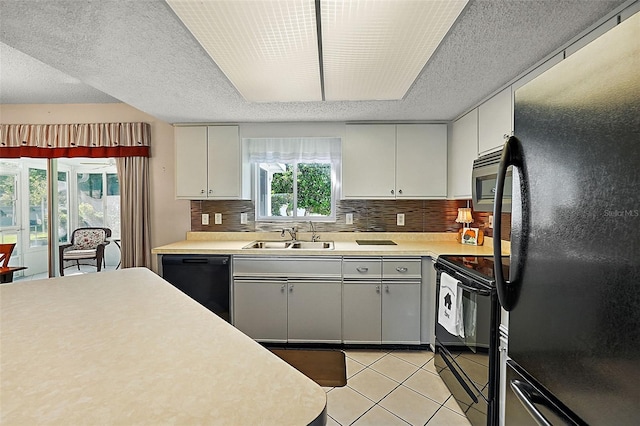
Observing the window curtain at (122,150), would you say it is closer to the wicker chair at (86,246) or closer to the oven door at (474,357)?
the wicker chair at (86,246)

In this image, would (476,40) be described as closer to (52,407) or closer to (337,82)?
(337,82)

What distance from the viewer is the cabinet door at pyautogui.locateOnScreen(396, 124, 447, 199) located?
3.11 metres

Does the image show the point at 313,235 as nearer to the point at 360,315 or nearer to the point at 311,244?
the point at 311,244

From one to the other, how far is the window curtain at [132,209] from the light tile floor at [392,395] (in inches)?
100

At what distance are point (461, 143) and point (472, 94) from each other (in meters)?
0.57

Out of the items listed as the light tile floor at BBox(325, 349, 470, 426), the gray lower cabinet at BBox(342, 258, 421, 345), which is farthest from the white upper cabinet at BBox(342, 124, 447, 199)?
the light tile floor at BBox(325, 349, 470, 426)

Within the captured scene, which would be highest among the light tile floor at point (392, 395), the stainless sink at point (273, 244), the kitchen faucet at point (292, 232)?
the kitchen faucet at point (292, 232)

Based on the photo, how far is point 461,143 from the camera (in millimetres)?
2857

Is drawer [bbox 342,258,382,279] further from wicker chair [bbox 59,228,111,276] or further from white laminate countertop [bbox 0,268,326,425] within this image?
wicker chair [bbox 59,228,111,276]

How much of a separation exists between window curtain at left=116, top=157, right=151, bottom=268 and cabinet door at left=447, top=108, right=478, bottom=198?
129 inches

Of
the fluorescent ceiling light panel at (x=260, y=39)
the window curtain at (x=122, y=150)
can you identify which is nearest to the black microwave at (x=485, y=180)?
the fluorescent ceiling light panel at (x=260, y=39)

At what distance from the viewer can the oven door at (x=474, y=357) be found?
161 cm

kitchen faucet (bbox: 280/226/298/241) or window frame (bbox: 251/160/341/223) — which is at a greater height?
window frame (bbox: 251/160/341/223)

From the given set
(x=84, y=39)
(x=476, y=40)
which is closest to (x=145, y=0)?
(x=84, y=39)
